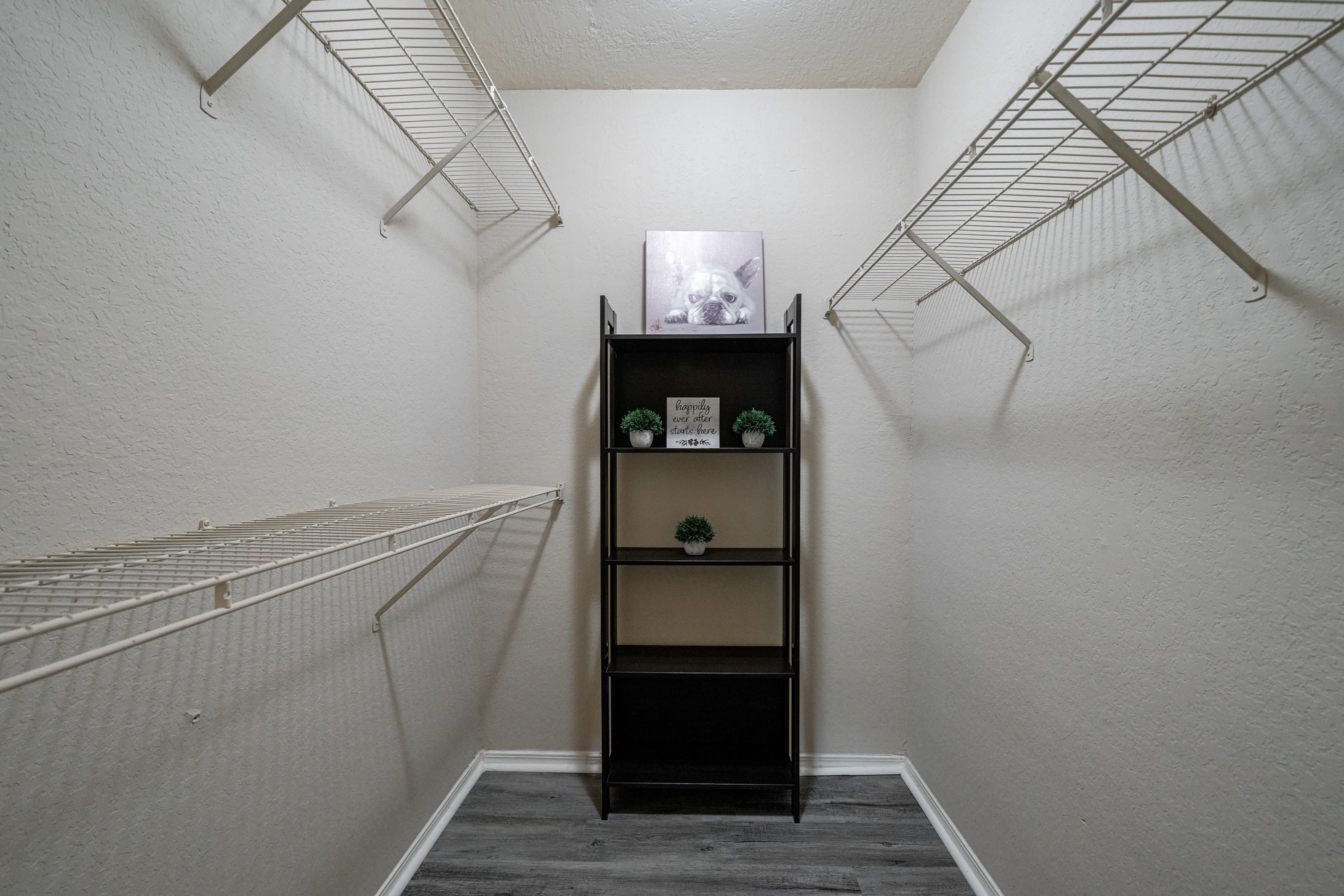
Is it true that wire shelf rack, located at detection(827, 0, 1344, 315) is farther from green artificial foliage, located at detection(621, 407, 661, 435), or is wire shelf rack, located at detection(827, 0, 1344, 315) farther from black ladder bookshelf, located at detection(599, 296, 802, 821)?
green artificial foliage, located at detection(621, 407, 661, 435)

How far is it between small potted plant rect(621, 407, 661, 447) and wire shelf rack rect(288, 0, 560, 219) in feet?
2.57

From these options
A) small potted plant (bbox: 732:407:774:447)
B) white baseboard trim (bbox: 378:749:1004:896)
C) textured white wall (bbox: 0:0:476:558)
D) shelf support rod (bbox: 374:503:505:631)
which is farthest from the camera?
small potted plant (bbox: 732:407:774:447)

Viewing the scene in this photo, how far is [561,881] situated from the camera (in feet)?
5.16

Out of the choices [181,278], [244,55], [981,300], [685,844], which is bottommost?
[685,844]

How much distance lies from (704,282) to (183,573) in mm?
1725

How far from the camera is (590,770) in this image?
2.10 m

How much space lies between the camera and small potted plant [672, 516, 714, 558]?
1.97m

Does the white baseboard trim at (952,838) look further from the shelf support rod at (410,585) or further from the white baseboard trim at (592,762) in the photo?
the shelf support rod at (410,585)

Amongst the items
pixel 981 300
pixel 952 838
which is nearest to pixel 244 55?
pixel 981 300

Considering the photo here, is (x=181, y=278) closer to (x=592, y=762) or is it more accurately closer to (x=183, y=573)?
(x=183, y=573)

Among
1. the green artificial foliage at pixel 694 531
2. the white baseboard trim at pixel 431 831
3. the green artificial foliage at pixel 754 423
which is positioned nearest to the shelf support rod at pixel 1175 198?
the green artificial foliage at pixel 754 423

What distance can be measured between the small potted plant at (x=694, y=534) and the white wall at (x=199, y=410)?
90 cm

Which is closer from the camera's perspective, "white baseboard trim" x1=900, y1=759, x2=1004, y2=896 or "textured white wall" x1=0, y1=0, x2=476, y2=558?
"textured white wall" x1=0, y1=0, x2=476, y2=558

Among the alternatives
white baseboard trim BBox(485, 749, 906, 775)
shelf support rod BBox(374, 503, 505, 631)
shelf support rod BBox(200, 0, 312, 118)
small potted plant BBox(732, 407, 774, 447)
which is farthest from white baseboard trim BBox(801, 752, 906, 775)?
shelf support rod BBox(200, 0, 312, 118)
